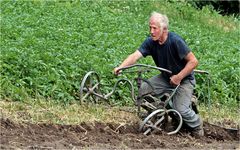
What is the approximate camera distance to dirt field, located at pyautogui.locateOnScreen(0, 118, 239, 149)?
236 inches

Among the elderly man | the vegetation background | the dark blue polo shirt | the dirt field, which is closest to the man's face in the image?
the elderly man

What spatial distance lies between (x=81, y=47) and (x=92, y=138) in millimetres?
4021

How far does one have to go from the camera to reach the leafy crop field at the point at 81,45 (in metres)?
8.21

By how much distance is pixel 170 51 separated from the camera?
7.29 metres

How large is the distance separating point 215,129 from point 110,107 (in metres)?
1.42

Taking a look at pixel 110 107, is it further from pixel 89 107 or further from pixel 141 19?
pixel 141 19

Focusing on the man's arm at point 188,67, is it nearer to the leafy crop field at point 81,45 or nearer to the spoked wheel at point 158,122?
the spoked wheel at point 158,122

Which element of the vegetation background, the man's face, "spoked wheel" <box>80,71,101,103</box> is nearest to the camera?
the man's face

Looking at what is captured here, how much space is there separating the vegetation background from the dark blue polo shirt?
1219 mm

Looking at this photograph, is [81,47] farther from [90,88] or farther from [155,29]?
[155,29]

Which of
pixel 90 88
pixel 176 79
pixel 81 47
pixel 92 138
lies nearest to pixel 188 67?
pixel 176 79

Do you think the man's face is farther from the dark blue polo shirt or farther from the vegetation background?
the vegetation background

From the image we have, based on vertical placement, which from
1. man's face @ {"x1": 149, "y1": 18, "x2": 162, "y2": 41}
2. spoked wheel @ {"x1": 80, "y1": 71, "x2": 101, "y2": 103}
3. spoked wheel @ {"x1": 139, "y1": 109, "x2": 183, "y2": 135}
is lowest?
spoked wheel @ {"x1": 139, "y1": 109, "x2": 183, "y2": 135}

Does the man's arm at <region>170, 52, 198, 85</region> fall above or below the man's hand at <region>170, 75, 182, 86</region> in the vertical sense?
above
